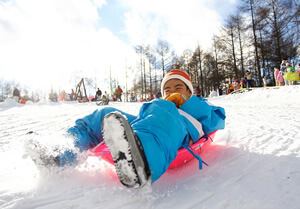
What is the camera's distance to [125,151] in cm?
75

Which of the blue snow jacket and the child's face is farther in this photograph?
the child's face

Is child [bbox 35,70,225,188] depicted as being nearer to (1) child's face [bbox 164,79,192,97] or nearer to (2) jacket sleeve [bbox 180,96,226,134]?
(2) jacket sleeve [bbox 180,96,226,134]

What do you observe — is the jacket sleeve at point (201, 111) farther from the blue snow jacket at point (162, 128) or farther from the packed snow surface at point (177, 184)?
the packed snow surface at point (177, 184)

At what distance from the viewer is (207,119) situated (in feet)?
4.41

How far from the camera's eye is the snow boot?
0.75 metres

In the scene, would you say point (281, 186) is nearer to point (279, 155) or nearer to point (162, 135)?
point (279, 155)

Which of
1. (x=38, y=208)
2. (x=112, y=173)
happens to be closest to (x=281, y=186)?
(x=112, y=173)

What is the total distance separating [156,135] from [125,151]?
0.19m

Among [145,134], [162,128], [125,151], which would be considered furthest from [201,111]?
[125,151]

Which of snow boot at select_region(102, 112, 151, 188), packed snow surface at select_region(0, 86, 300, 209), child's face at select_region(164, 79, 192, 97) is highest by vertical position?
child's face at select_region(164, 79, 192, 97)

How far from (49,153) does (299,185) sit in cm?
133

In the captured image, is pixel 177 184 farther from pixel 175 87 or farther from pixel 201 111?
pixel 175 87

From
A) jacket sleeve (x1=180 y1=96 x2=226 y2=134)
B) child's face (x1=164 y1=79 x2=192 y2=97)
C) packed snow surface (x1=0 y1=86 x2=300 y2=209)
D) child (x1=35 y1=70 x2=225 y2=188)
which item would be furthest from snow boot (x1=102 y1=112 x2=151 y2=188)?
child's face (x1=164 y1=79 x2=192 y2=97)

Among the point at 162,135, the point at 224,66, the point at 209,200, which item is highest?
the point at 224,66
